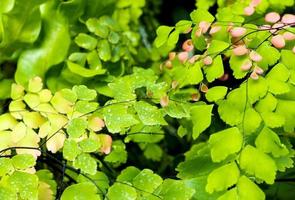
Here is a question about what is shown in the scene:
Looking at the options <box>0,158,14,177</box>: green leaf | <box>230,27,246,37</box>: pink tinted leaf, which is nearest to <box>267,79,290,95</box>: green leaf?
<box>230,27,246,37</box>: pink tinted leaf

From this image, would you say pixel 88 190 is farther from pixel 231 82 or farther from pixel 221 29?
pixel 231 82

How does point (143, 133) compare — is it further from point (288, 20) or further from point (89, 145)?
point (288, 20)

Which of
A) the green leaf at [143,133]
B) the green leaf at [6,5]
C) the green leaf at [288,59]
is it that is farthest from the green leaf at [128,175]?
the green leaf at [6,5]

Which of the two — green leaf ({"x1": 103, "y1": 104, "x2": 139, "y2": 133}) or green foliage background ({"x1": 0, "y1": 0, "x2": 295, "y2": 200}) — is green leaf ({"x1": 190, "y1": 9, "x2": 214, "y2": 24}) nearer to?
green foliage background ({"x1": 0, "y1": 0, "x2": 295, "y2": 200})

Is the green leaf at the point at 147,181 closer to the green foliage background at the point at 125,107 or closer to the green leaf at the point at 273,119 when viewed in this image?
the green foliage background at the point at 125,107

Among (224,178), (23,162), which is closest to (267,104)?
(224,178)

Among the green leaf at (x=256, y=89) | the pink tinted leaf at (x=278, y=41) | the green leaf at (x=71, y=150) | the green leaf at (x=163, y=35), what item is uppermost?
the pink tinted leaf at (x=278, y=41)
